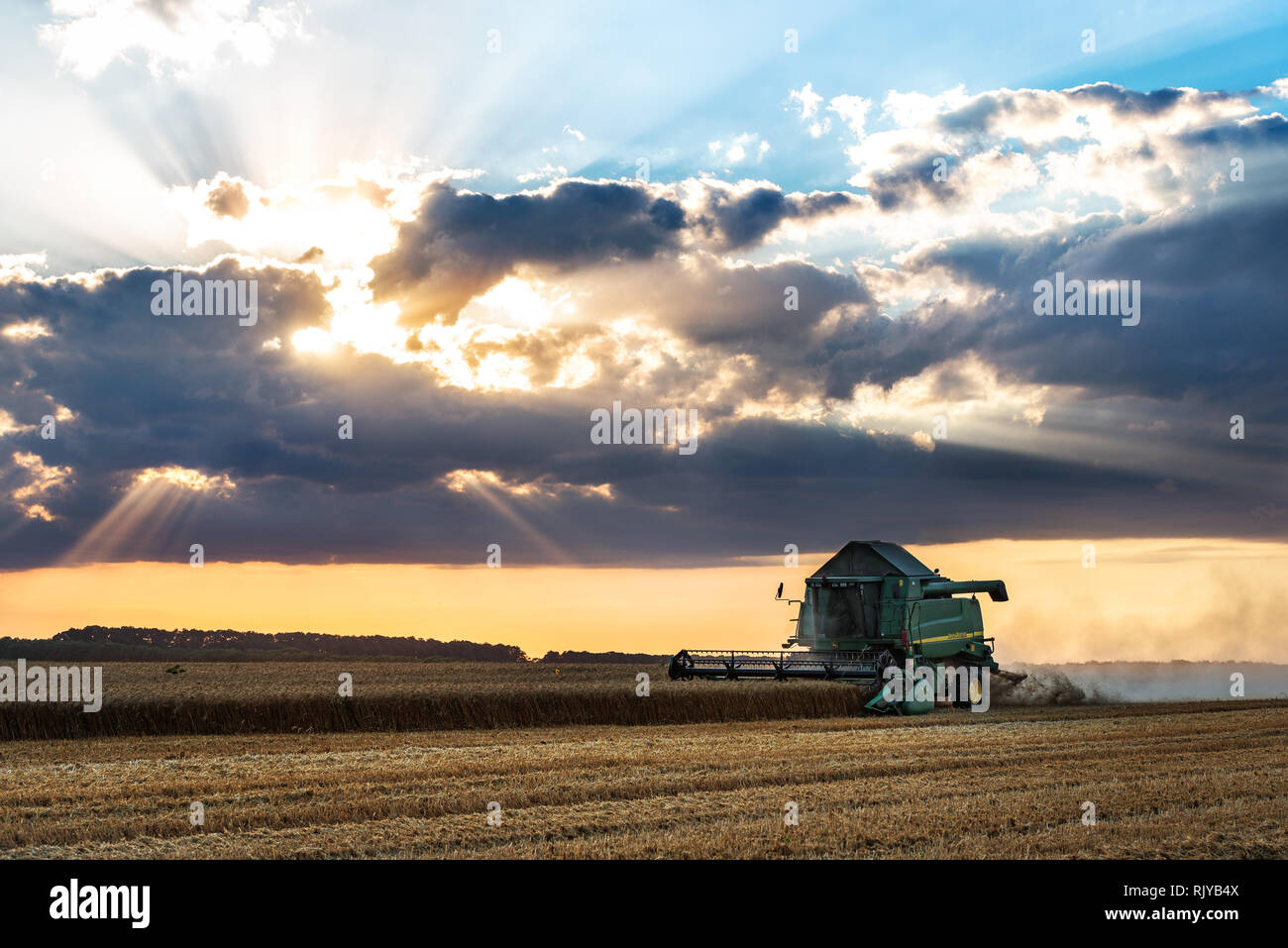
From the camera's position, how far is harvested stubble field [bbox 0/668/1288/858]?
Answer: 11.0m

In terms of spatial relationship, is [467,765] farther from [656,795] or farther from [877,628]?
[877,628]

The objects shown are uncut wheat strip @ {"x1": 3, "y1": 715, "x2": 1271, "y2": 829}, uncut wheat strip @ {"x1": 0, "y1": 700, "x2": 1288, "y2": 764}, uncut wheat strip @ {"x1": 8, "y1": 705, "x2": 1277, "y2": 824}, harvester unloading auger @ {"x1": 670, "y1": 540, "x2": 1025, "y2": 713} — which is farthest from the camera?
harvester unloading auger @ {"x1": 670, "y1": 540, "x2": 1025, "y2": 713}

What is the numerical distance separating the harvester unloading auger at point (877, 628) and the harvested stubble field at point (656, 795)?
8.98 m

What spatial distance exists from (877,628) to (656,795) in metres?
19.6

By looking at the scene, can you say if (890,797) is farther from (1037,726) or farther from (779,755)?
(1037,726)

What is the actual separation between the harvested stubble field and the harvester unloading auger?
898cm

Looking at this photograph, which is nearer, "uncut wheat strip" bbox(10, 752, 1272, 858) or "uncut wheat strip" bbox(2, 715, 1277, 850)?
"uncut wheat strip" bbox(10, 752, 1272, 858)

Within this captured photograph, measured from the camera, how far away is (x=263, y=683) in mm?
28766

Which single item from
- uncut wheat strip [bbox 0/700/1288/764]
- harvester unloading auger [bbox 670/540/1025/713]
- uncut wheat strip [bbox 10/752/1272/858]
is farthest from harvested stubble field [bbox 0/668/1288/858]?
harvester unloading auger [bbox 670/540/1025/713]

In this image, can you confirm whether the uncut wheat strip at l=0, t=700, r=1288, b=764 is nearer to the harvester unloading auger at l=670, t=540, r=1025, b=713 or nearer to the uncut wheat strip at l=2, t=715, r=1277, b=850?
the harvester unloading auger at l=670, t=540, r=1025, b=713

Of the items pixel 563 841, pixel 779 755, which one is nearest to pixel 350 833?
pixel 563 841

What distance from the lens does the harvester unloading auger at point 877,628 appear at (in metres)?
31.5

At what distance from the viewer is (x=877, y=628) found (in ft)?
106

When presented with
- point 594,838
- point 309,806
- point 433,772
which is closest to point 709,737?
point 433,772
